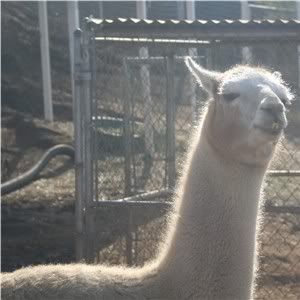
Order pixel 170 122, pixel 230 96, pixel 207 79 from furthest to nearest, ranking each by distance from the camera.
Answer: pixel 170 122
pixel 207 79
pixel 230 96

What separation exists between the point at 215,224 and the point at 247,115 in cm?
58

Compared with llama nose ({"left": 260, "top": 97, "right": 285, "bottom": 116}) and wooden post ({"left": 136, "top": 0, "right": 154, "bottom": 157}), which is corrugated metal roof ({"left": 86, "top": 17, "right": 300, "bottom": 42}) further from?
wooden post ({"left": 136, "top": 0, "right": 154, "bottom": 157})

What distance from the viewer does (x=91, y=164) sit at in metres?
5.51

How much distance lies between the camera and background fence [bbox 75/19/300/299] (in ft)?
18.1

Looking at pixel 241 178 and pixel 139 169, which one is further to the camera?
pixel 139 169

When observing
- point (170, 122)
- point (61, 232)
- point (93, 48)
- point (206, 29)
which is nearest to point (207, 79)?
point (206, 29)

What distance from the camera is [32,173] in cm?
1102

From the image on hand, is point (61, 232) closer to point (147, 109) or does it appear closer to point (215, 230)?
point (147, 109)

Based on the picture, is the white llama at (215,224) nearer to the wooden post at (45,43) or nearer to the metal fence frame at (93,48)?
the metal fence frame at (93,48)

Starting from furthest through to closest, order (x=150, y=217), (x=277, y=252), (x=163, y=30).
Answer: (x=277, y=252)
(x=150, y=217)
(x=163, y=30)

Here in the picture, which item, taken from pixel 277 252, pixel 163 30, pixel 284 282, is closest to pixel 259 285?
pixel 284 282

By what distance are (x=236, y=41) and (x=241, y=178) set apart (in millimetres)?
1874

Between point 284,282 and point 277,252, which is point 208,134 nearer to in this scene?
point 284,282

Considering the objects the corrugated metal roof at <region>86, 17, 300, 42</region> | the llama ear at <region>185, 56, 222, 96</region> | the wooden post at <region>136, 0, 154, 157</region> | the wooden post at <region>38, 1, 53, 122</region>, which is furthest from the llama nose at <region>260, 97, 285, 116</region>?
the wooden post at <region>38, 1, 53, 122</region>
